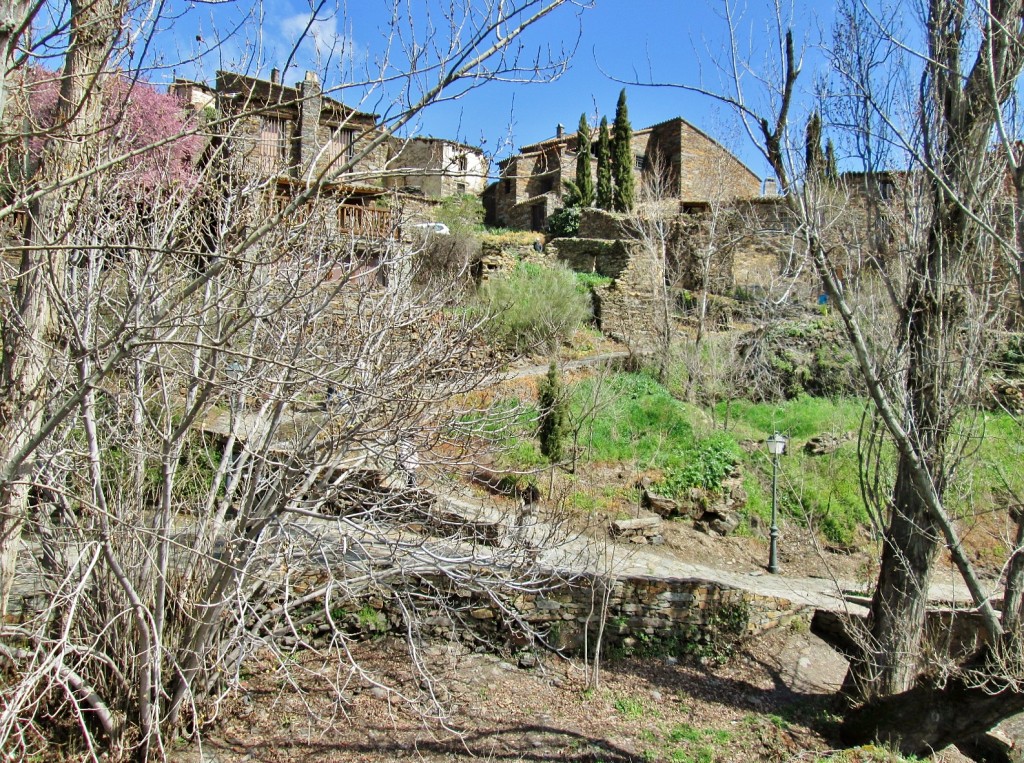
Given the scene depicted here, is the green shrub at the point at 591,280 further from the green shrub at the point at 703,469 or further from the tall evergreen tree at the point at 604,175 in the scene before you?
the green shrub at the point at 703,469

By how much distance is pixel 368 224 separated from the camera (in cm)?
674

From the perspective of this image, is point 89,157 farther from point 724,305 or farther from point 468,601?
point 724,305

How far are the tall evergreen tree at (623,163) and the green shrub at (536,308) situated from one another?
928 centimetres

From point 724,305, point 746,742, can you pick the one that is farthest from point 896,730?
point 724,305

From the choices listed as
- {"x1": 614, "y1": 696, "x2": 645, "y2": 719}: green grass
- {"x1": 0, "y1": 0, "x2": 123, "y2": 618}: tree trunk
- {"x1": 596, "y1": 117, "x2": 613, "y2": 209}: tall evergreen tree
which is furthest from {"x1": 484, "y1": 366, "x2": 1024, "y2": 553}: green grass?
{"x1": 596, "y1": 117, "x2": 613, "y2": 209}: tall evergreen tree

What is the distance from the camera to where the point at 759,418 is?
47.3 feet

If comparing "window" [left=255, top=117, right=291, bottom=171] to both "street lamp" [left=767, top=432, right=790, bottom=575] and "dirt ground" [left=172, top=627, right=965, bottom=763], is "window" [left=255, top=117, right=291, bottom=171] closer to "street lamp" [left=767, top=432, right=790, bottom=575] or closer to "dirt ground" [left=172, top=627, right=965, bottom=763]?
"dirt ground" [left=172, top=627, right=965, bottom=763]

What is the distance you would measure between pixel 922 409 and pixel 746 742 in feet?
11.2

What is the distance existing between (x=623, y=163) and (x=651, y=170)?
6.24ft

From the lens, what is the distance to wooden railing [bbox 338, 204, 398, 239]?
21.7 ft

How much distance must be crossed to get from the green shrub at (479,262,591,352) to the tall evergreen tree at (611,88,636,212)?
9282 mm

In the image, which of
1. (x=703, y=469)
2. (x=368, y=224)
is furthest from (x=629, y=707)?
(x=368, y=224)

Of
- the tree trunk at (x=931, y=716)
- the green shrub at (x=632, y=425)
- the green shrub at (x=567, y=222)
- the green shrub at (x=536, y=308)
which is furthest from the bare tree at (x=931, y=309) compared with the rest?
the green shrub at (x=567, y=222)

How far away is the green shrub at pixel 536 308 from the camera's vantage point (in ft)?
49.5
